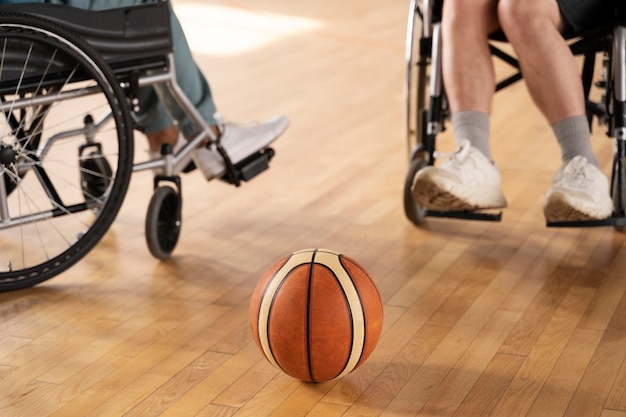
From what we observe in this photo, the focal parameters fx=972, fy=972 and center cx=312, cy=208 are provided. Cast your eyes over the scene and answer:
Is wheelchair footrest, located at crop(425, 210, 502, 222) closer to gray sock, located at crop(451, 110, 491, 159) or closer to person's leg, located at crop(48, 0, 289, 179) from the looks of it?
gray sock, located at crop(451, 110, 491, 159)

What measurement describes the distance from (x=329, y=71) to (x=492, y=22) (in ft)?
7.22

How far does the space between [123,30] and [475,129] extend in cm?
82

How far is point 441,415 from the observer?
5.09 ft

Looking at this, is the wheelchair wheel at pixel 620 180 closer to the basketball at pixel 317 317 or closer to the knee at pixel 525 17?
the knee at pixel 525 17

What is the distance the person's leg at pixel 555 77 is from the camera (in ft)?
7.06

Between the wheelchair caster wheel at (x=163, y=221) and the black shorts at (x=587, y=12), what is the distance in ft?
3.22

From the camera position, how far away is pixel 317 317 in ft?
5.05

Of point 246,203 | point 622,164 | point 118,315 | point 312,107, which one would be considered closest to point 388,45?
point 312,107

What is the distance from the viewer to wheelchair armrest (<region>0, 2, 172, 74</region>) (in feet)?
6.40

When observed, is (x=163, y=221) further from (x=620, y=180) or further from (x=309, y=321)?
(x=620, y=180)

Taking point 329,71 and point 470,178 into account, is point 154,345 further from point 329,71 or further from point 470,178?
point 329,71

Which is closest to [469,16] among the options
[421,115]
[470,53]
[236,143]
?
[470,53]

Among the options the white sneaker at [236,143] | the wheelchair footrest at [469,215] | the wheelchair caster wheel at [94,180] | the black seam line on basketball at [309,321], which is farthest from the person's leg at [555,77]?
the wheelchair caster wheel at [94,180]

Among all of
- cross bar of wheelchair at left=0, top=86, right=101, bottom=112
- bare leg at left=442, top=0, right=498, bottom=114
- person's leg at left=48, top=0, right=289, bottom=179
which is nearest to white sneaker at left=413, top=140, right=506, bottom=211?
bare leg at left=442, top=0, right=498, bottom=114
